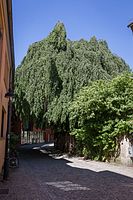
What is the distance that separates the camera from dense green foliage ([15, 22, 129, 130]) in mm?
26578

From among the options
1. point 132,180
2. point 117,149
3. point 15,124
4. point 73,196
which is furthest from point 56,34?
point 73,196

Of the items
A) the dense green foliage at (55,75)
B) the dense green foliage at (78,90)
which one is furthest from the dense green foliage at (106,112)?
the dense green foliage at (55,75)

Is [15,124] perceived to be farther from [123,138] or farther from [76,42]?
[123,138]

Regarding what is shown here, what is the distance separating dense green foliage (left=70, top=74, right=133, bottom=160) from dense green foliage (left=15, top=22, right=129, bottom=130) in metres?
3.84

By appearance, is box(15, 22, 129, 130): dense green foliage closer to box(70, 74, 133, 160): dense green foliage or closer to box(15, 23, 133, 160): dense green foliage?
box(15, 23, 133, 160): dense green foliage

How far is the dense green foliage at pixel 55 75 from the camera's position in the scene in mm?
26578

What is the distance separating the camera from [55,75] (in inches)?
1077

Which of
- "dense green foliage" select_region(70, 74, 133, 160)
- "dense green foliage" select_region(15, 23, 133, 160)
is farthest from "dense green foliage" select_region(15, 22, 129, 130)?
"dense green foliage" select_region(70, 74, 133, 160)

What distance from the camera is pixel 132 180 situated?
1235 centimetres

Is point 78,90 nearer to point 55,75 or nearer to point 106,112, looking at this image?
point 55,75

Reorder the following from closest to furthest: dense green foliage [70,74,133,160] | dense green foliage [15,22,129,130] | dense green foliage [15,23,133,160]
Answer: dense green foliage [70,74,133,160]
dense green foliage [15,23,133,160]
dense green foliage [15,22,129,130]

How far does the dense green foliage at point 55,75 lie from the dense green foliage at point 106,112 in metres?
3.84

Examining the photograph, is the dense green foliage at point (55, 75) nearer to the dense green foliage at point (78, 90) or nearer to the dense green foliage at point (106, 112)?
the dense green foliage at point (78, 90)

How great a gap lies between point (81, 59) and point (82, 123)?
24.7 ft
